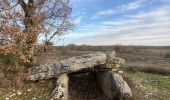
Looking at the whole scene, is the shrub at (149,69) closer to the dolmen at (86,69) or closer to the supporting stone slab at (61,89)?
the dolmen at (86,69)

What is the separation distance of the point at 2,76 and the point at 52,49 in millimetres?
3505

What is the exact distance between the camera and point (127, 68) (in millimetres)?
26797

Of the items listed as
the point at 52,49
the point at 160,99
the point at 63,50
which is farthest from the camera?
the point at 63,50

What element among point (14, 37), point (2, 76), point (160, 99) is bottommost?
point (160, 99)

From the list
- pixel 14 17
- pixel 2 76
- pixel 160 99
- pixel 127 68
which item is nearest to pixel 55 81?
pixel 2 76

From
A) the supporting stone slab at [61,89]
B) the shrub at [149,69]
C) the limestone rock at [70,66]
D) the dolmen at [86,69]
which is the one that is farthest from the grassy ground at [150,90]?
the shrub at [149,69]

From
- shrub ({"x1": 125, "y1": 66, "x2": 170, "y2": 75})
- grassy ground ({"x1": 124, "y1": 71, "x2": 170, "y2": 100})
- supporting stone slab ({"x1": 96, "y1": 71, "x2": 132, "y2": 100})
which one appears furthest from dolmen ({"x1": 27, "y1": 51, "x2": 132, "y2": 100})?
shrub ({"x1": 125, "y1": 66, "x2": 170, "y2": 75})

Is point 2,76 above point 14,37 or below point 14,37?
below

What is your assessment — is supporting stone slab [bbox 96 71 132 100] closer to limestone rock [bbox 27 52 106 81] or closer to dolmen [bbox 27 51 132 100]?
dolmen [bbox 27 51 132 100]

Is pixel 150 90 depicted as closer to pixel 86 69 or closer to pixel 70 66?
pixel 86 69

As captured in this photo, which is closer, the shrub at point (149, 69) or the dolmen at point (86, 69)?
the dolmen at point (86, 69)

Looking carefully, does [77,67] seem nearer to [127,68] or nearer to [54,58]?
[54,58]

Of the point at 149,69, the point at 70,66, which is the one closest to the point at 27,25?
the point at 70,66

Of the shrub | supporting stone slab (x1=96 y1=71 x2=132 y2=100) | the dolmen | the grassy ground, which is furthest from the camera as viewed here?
the shrub
